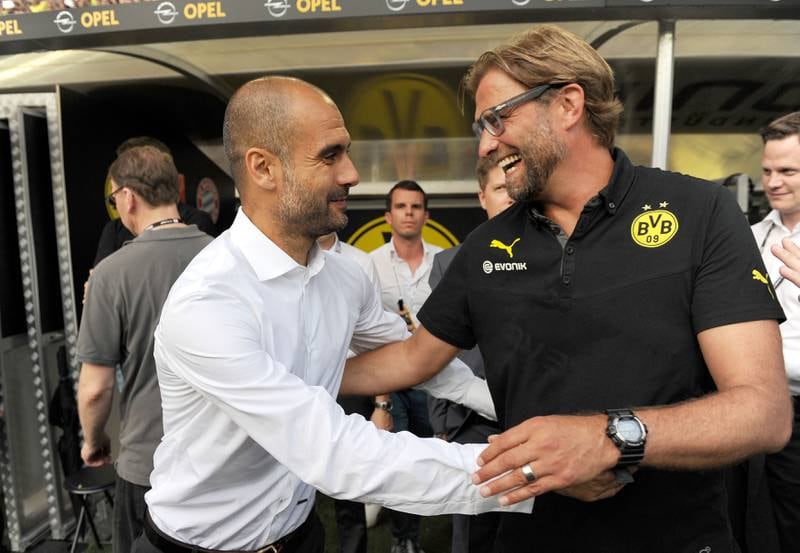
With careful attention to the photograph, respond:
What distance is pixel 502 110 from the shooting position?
1.46 m

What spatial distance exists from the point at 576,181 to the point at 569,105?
0.19 metres

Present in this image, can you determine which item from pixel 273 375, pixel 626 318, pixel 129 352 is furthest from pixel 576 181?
pixel 129 352

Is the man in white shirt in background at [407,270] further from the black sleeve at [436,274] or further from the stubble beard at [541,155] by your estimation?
the stubble beard at [541,155]

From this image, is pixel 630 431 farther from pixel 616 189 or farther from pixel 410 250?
pixel 410 250

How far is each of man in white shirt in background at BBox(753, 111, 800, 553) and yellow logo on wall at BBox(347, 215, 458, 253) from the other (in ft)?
9.74

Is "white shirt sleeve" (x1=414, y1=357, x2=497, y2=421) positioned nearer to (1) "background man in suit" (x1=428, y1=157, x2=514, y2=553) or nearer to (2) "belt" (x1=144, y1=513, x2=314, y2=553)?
(1) "background man in suit" (x1=428, y1=157, x2=514, y2=553)

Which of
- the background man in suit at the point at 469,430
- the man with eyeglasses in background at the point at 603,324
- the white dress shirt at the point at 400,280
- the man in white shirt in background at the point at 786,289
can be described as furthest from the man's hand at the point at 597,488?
the white dress shirt at the point at 400,280

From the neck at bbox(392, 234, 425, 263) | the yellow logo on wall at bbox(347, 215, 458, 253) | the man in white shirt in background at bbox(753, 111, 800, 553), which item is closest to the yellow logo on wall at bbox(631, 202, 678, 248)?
the man in white shirt in background at bbox(753, 111, 800, 553)

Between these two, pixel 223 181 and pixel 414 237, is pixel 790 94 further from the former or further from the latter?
pixel 223 181

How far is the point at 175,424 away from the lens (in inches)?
60.7

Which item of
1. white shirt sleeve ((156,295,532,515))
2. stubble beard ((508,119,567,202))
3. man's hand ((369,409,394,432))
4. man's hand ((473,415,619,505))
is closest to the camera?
man's hand ((473,415,619,505))

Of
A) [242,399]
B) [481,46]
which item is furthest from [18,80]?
[242,399]

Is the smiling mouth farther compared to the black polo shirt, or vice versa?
the smiling mouth

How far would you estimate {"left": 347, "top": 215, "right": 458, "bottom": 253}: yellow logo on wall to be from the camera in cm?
546
